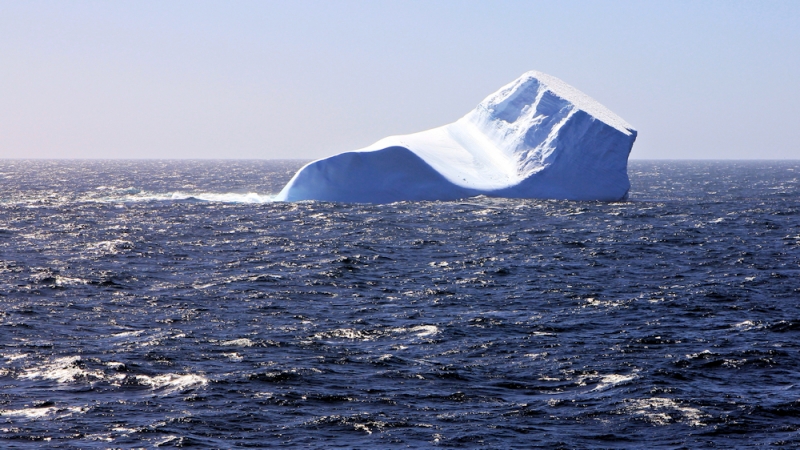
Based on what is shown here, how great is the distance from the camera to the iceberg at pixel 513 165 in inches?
1735

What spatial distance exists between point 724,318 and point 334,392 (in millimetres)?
9739

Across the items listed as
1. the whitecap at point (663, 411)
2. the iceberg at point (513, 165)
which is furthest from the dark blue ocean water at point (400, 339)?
the iceberg at point (513, 165)

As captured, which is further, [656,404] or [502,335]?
[502,335]

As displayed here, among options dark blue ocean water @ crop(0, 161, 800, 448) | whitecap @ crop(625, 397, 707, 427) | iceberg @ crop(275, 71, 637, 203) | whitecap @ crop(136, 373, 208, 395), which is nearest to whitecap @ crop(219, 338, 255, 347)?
dark blue ocean water @ crop(0, 161, 800, 448)

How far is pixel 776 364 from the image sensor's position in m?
15.2

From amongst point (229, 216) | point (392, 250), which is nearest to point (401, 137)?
point (229, 216)

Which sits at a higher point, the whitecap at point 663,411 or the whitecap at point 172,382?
the whitecap at point 172,382

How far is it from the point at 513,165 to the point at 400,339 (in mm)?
30916

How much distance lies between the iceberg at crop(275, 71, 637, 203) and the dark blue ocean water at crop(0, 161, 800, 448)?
1082cm

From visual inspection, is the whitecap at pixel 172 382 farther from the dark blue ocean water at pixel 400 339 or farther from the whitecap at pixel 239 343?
the whitecap at pixel 239 343

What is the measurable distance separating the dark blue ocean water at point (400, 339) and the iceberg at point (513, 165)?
10.8 m

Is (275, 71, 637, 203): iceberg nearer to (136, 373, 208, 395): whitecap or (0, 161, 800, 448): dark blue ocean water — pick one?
(0, 161, 800, 448): dark blue ocean water

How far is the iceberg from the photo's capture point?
145 ft

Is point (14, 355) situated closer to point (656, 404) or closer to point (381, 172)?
point (656, 404)
